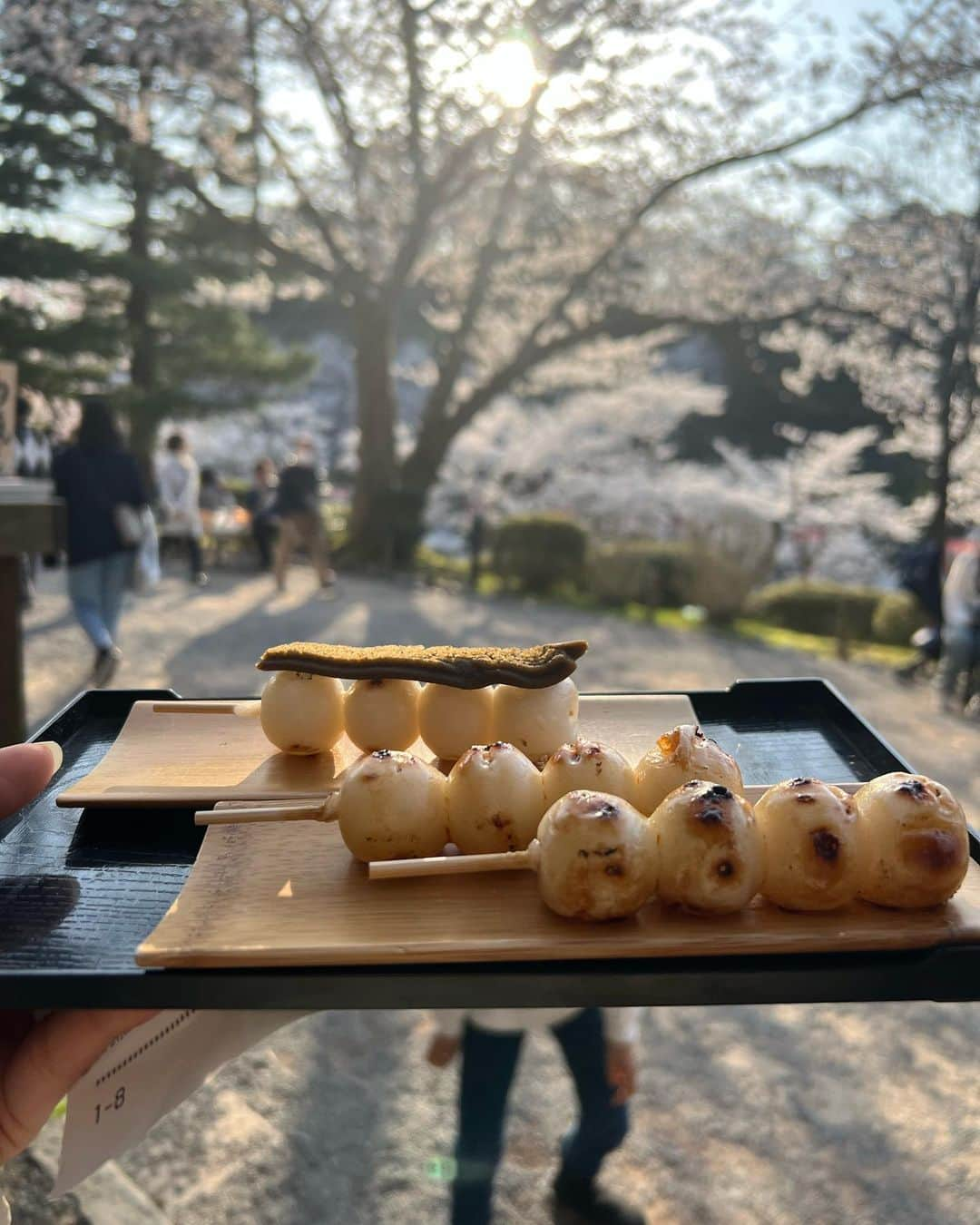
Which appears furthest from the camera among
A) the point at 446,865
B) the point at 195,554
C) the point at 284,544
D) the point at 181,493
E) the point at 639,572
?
the point at 639,572

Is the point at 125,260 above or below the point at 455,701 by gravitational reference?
above

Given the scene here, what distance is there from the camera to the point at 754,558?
1372cm

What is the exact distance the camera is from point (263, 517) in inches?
580

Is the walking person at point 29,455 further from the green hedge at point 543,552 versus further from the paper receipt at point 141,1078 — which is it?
the paper receipt at point 141,1078

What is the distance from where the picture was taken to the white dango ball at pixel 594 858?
3.63 feet

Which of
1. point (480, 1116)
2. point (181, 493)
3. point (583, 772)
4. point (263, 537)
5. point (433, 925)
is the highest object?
point (181, 493)

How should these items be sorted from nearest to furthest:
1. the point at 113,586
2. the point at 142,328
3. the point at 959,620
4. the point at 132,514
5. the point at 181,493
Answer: the point at 132,514 → the point at 113,586 → the point at 959,620 → the point at 181,493 → the point at 142,328

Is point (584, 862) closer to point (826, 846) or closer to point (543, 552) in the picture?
point (826, 846)

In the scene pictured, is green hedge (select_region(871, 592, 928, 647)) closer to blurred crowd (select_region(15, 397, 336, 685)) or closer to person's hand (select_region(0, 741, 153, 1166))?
blurred crowd (select_region(15, 397, 336, 685))

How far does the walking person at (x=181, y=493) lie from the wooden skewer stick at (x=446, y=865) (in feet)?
39.5

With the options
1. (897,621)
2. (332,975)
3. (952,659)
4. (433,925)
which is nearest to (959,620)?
(952,659)

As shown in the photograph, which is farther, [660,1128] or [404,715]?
[660,1128]

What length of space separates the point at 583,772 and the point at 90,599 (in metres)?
7.16

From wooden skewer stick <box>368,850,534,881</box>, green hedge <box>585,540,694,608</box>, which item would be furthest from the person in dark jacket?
green hedge <box>585,540,694,608</box>
